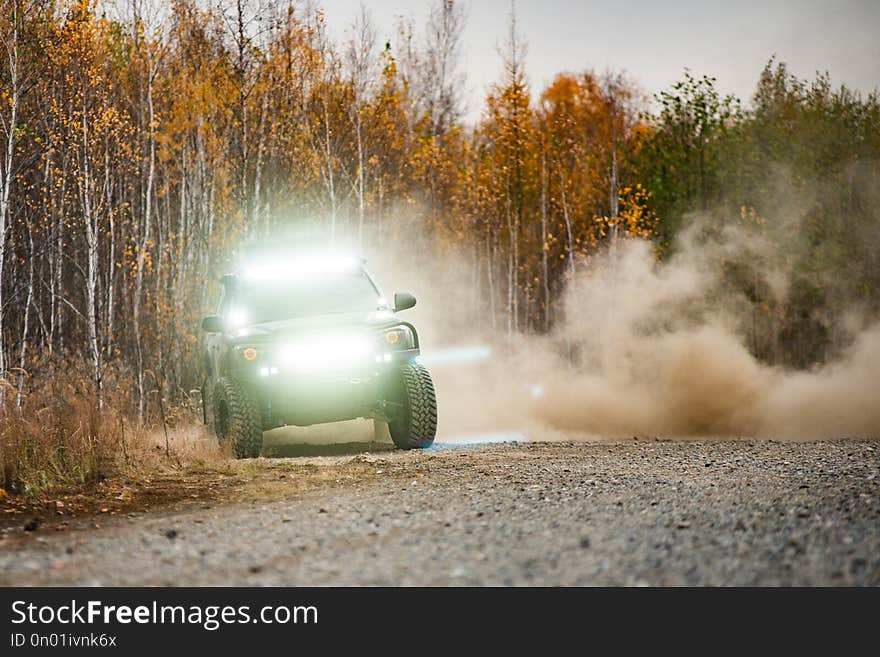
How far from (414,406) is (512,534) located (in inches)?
223

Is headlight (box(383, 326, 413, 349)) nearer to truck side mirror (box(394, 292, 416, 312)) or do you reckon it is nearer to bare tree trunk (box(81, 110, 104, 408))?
truck side mirror (box(394, 292, 416, 312))

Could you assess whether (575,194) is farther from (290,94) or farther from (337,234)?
(290,94)

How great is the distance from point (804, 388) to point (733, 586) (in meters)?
14.3

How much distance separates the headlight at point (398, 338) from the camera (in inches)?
462

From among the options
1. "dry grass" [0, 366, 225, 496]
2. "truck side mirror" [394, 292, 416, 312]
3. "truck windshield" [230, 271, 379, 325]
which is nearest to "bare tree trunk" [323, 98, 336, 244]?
"truck windshield" [230, 271, 379, 325]

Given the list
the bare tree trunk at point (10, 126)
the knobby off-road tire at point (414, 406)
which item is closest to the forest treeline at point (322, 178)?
the bare tree trunk at point (10, 126)

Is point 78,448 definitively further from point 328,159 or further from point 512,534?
point 328,159

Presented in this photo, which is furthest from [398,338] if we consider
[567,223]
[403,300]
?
[567,223]

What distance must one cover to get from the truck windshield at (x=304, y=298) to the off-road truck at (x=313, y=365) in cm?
1

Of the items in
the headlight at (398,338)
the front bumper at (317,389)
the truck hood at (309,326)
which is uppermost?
the truck hood at (309,326)

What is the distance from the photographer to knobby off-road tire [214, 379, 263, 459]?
11.6 m

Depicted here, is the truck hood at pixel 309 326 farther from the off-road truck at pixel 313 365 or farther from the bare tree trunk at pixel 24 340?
the bare tree trunk at pixel 24 340

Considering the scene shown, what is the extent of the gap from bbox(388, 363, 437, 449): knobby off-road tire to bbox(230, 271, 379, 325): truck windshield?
1.10 metres

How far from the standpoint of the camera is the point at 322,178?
28109 millimetres
